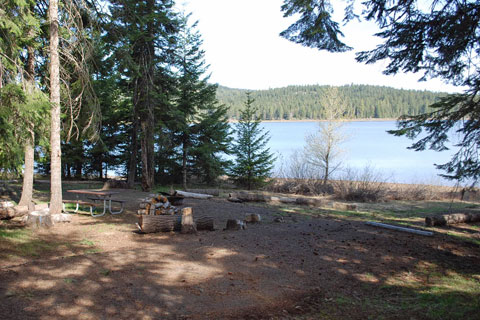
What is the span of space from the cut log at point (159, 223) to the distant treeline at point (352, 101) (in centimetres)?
4439

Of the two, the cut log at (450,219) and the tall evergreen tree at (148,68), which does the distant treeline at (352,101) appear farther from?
the cut log at (450,219)

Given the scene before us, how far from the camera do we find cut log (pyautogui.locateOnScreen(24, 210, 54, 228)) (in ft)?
24.9

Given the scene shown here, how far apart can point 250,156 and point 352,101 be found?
48397 mm

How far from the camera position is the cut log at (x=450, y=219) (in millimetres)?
9914

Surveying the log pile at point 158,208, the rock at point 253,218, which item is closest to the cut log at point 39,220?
the log pile at point 158,208

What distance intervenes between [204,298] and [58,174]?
595 centimetres

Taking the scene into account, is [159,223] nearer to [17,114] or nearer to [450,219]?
[17,114]

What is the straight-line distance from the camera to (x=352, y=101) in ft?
214

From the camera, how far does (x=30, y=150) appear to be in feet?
31.1

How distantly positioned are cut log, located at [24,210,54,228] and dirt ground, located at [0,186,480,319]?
31 centimetres

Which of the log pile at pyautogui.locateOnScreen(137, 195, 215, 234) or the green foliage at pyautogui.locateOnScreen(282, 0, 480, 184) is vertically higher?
the green foliage at pyautogui.locateOnScreen(282, 0, 480, 184)

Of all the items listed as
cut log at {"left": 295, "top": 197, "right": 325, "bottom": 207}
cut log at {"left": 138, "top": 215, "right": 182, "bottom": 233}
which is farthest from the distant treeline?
cut log at {"left": 138, "top": 215, "right": 182, "bottom": 233}

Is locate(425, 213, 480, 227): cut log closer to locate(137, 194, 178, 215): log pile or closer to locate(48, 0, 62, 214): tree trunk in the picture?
locate(137, 194, 178, 215): log pile

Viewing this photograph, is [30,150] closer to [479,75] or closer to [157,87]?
[157,87]
